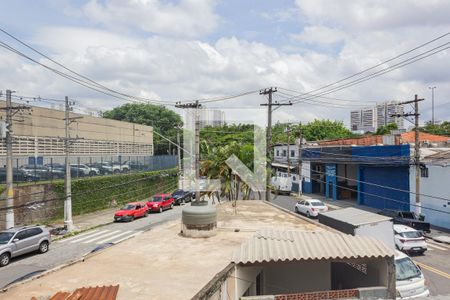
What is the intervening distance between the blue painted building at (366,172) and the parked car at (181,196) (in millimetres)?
13797

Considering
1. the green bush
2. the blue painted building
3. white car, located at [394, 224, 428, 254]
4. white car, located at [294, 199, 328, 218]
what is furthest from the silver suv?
the blue painted building

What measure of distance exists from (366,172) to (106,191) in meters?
26.8

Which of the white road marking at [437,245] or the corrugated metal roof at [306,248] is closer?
the corrugated metal roof at [306,248]

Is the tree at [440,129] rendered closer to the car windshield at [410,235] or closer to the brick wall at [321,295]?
the car windshield at [410,235]

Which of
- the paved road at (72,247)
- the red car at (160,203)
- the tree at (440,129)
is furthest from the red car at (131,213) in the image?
the tree at (440,129)

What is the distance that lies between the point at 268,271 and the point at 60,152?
37696mm

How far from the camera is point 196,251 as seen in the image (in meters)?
13.5

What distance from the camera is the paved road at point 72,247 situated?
20.2 meters

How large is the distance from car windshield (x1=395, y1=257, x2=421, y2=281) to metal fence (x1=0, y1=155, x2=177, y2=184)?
27.2 meters

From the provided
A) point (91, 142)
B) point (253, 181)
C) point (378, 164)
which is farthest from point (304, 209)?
point (91, 142)

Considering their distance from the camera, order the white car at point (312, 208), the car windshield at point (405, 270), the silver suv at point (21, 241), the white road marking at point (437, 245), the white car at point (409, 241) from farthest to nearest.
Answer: the white car at point (312, 208), the white road marking at point (437, 245), the white car at point (409, 241), the silver suv at point (21, 241), the car windshield at point (405, 270)

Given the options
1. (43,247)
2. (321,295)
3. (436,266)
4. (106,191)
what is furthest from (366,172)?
(321,295)

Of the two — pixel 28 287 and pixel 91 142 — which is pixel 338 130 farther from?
pixel 28 287

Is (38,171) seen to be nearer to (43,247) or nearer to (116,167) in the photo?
(43,247)
